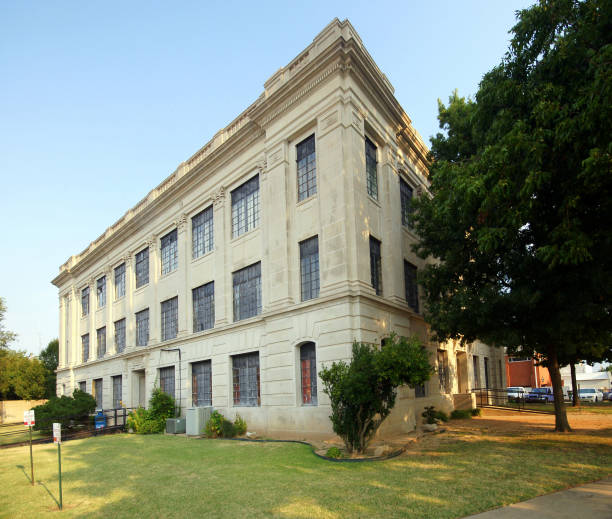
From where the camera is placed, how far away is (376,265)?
20031 mm

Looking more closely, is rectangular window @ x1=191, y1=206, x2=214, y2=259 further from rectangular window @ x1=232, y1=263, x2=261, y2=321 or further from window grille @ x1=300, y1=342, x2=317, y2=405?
window grille @ x1=300, y1=342, x2=317, y2=405

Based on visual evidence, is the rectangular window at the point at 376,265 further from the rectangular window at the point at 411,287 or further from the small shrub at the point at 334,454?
the small shrub at the point at 334,454

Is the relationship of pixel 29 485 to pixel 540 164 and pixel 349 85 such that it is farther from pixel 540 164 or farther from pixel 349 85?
pixel 349 85

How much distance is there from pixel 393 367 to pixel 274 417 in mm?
8069

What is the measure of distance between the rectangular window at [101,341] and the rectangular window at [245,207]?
1975 cm

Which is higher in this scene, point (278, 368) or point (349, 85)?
point (349, 85)

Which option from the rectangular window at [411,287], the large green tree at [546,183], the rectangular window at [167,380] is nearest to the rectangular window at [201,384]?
the rectangular window at [167,380]

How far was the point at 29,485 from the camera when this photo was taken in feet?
41.3

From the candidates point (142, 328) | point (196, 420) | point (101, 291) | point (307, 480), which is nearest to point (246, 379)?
point (196, 420)

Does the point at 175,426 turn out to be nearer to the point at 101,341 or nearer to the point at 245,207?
the point at 245,207

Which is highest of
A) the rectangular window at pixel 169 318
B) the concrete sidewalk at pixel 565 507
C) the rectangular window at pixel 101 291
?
the rectangular window at pixel 101 291

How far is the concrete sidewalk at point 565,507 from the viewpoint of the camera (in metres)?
7.55

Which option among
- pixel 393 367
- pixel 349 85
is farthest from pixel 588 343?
pixel 349 85

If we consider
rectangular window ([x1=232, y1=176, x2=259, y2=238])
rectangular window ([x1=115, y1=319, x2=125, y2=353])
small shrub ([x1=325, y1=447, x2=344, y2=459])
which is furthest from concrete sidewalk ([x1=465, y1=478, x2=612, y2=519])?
rectangular window ([x1=115, y1=319, x2=125, y2=353])
